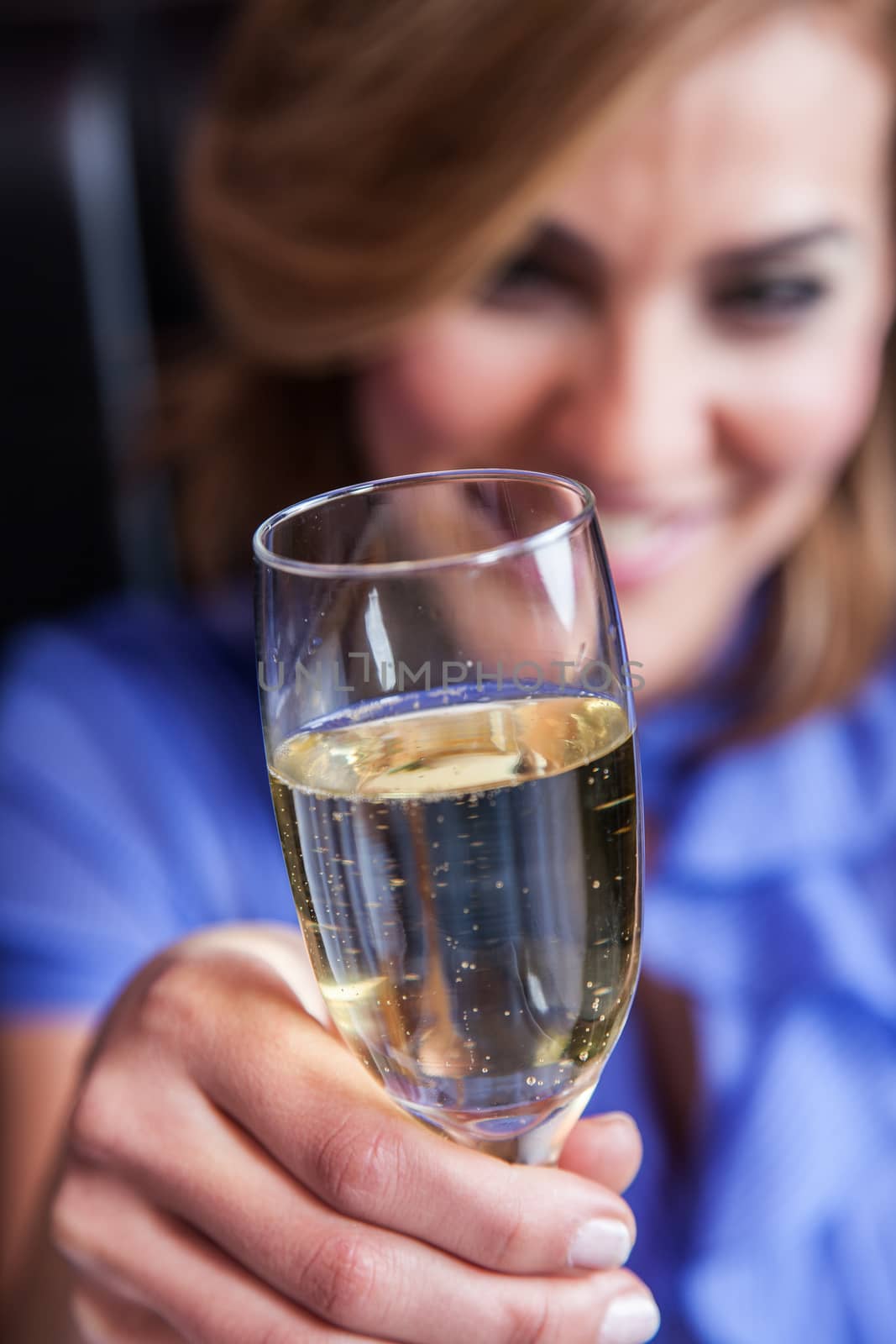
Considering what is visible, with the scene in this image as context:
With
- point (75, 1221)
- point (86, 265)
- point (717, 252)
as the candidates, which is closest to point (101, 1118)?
point (75, 1221)

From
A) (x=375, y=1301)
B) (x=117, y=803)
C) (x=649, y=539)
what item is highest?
(x=649, y=539)

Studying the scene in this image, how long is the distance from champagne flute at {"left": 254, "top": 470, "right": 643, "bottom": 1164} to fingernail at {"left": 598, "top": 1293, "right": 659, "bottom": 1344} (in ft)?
0.22

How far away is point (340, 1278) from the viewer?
480 millimetres

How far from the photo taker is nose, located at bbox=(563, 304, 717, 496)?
1032 mm

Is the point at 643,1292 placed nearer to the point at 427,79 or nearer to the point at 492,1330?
the point at 492,1330

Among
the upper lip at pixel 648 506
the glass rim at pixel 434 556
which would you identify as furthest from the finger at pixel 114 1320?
the upper lip at pixel 648 506

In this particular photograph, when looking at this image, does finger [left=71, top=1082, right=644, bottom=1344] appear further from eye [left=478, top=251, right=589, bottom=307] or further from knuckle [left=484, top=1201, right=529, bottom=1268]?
eye [left=478, top=251, right=589, bottom=307]

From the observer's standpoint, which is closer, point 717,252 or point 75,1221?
point 75,1221

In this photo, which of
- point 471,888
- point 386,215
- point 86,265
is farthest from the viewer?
point 86,265

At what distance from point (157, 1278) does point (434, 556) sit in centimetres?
31

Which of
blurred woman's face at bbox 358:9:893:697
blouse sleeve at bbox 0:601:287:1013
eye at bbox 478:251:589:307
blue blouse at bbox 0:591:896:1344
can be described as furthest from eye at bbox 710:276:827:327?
blouse sleeve at bbox 0:601:287:1013

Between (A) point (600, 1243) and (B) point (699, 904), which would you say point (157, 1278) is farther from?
(B) point (699, 904)

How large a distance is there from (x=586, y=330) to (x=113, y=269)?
72cm

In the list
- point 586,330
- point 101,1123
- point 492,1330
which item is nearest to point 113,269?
point 586,330
